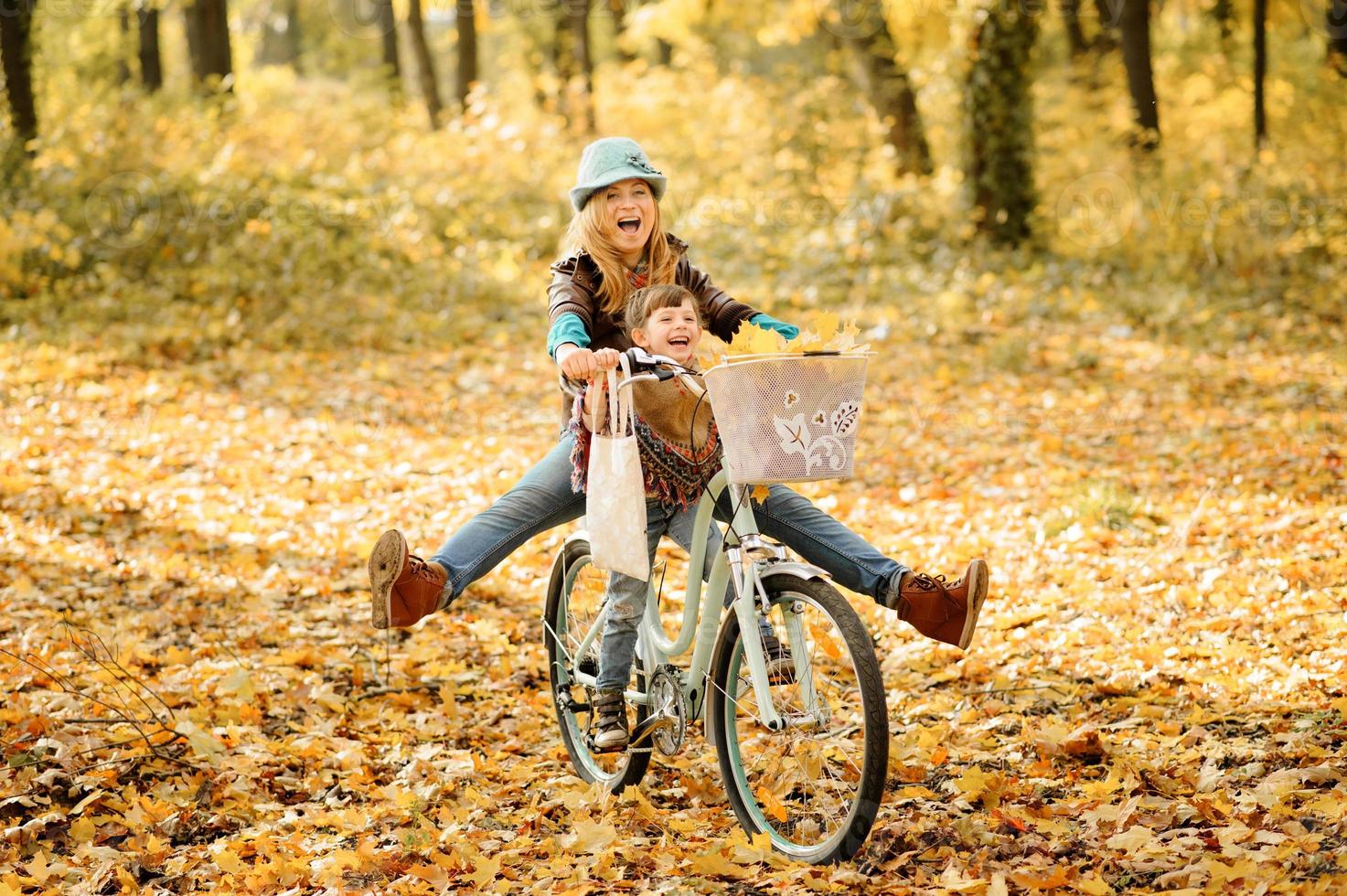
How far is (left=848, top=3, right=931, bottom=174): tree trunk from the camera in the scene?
54.1 ft

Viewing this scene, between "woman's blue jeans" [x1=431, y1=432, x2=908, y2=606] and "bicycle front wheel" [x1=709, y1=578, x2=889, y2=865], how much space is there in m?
0.28

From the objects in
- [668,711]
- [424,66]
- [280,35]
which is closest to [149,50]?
[424,66]

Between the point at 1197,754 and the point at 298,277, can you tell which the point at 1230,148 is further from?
the point at 1197,754

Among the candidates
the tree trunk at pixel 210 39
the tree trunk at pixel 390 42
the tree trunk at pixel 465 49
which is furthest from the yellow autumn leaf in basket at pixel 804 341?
the tree trunk at pixel 390 42

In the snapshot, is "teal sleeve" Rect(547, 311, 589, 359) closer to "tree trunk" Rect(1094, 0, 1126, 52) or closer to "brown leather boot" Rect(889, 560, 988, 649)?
"brown leather boot" Rect(889, 560, 988, 649)

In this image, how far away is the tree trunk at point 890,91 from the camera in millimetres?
16484

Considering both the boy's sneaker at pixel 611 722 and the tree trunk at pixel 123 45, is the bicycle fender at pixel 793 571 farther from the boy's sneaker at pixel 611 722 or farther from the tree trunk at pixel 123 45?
the tree trunk at pixel 123 45

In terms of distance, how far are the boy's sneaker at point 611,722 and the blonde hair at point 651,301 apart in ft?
4.18

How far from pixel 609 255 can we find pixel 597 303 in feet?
0.53

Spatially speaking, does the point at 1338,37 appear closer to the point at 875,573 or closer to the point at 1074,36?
the point at 1074,36

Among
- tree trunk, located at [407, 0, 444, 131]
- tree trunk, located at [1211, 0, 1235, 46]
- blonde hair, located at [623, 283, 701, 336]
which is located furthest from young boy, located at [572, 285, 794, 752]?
tree trunk, located at [407, 0, 444, 131]

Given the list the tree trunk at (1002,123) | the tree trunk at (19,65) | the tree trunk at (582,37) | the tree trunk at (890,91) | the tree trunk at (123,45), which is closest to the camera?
the tree trunk at (19,65)

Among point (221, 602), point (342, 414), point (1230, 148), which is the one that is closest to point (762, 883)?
point (221, 602)

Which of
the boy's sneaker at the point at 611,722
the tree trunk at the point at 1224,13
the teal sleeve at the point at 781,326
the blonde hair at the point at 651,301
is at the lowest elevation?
the boy's sneaker at the point at 611,722
